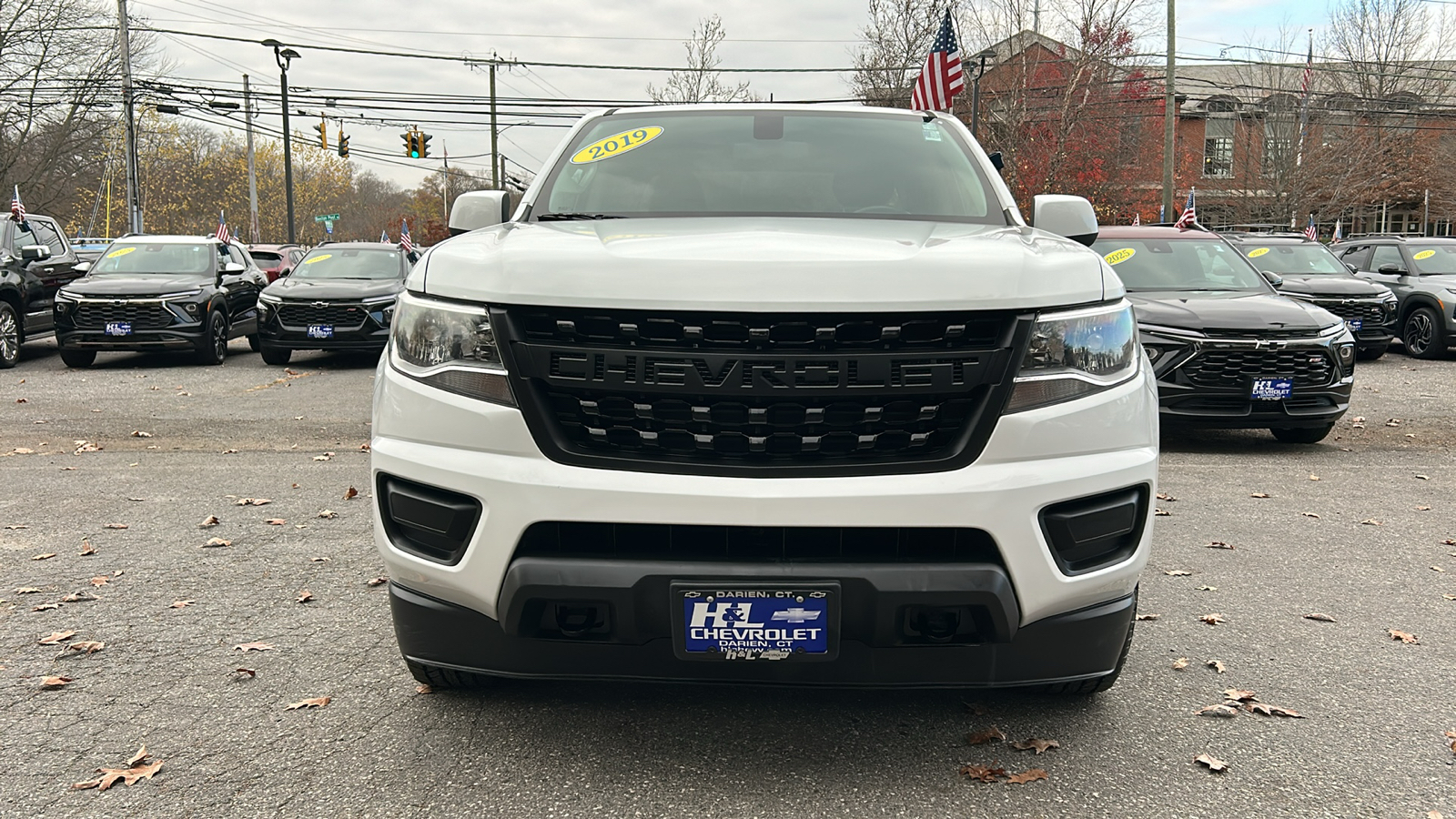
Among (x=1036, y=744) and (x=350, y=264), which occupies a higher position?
(x=350, y=264)

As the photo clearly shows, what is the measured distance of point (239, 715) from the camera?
117 inches

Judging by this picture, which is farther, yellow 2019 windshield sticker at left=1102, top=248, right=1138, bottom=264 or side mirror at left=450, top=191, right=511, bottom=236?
yellow 2019 windshield sticker at left=1102, top=248, right=1138, bottom=264

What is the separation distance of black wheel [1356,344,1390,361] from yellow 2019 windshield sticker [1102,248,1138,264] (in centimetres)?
719

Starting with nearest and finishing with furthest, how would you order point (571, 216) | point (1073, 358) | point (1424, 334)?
point (1073, 358), point (571, 216), point (1424, 334)

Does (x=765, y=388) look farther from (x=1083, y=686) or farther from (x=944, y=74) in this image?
(x=944, y=74)

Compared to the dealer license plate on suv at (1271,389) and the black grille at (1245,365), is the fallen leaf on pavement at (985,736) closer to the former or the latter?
the black grille at (1245,365)

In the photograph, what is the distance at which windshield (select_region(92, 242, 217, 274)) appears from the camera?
44.6 feet

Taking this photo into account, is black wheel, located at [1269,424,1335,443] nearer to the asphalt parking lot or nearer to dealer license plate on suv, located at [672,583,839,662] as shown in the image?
the asphalt parking lot

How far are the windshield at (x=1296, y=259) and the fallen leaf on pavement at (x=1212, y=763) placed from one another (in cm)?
1367

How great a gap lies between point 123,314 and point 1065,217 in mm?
12247

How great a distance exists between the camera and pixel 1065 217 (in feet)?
11.7

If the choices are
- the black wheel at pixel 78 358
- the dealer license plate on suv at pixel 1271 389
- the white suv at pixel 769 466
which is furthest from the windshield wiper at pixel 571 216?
the black wheel at pixel 78 358

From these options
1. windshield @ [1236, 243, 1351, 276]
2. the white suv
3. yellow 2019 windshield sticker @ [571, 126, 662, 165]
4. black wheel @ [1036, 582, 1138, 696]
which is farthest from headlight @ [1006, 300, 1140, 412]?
windshield @ [1236, 243, 1351, 276]

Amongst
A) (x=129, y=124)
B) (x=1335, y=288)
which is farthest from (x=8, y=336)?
(x=129, y=124)
